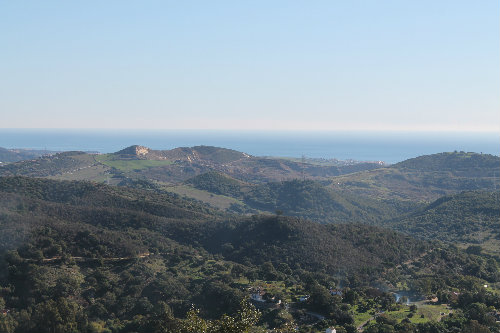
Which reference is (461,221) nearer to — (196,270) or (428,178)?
(196,270)

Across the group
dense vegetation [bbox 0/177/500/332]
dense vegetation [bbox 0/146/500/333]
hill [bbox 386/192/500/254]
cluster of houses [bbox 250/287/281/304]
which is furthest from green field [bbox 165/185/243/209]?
cluster of houses [bbox 250/287/281/304]

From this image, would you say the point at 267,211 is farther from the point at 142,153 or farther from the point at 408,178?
the point at 142,153

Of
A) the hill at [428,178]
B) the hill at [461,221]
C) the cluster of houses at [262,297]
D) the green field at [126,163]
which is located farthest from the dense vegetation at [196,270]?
the green field at [126,163]

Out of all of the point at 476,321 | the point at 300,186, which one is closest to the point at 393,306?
the point at 476,321

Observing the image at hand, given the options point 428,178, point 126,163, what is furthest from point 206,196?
point 428,178

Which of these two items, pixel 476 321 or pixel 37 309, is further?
pixel 37 309

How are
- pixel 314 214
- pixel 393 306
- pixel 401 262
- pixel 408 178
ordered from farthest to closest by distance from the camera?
pixel 408 178 → pixel 314 214 → pixel 401 262 → pixel 393 306

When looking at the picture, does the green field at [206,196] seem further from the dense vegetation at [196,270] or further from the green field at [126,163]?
the green field at [126,163]

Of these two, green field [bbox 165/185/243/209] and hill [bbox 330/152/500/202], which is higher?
hill [bbox 330/152/500/202]

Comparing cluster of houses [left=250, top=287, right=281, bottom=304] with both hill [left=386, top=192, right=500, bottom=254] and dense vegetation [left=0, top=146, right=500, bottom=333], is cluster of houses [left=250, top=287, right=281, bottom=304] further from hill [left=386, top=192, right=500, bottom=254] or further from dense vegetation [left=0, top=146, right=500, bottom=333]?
hill [left=386, top=192, right=500, bottom=254]
